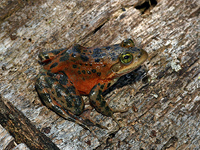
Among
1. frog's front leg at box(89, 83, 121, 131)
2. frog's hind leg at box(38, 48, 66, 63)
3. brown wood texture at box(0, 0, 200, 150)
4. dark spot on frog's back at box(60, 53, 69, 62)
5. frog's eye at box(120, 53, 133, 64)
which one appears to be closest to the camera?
brown wood texture at box(0, 0, 200, 150)

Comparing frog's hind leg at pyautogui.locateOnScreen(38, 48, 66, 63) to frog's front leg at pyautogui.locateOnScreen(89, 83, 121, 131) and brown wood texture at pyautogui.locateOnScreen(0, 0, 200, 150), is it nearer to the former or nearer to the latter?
brown wood texture at pyautogui.locateOnScreen(0, 0, 200, 150)

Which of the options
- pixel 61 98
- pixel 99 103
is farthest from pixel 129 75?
pixel 61 98

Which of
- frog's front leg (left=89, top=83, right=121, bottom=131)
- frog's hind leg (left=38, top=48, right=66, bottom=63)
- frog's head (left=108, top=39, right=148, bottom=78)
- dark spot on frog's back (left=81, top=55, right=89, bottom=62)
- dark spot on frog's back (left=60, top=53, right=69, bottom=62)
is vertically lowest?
frog's front leg (left=89, top=83, right=121, bottom=131)

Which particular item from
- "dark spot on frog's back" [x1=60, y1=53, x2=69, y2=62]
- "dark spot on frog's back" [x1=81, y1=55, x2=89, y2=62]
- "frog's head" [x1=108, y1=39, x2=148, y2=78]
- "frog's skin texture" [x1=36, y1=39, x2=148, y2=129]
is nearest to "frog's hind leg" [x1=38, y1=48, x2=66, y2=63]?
"frog's skin texture" [x1=36, y1=39, x2=148, y2=129]

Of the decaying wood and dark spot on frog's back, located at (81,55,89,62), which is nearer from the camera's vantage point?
the decaying wood

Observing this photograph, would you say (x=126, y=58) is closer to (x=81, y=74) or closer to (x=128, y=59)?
(x=128, y=59)

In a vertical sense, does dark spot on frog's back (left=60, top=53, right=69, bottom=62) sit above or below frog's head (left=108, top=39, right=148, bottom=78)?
above

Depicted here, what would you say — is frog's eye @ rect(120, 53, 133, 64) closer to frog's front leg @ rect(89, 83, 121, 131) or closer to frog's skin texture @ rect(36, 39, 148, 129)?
frog's skin texture @ rect(36, 39, 148, 129)

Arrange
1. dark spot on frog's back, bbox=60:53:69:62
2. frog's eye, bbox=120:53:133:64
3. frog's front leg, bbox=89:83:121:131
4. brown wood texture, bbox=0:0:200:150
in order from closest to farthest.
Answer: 1. brown wood texture, bbox=0:0:200:150
2. frog's front leg, bbox=89:83:121:131
3. frog's eye, bbox=120:53:133:64
4. dark spot on frog's back, bbox=60:53:69:62
